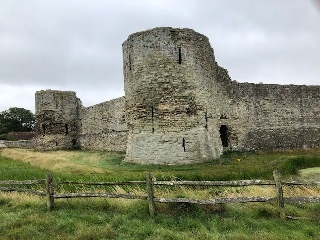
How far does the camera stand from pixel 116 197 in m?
10.1

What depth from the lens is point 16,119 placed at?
3209 inches

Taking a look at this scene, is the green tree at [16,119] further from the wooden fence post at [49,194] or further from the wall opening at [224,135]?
Answer: the wooden fence post at [49,194]

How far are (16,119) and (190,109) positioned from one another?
226 ft

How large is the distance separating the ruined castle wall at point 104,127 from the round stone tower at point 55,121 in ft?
3.43

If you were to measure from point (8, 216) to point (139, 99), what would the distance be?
1160 centimetres

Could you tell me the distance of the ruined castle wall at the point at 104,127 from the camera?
1109 inches

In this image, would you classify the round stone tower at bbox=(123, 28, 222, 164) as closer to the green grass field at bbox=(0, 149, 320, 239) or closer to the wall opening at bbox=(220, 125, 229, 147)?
the wall opening at bbox=(220, 125, 229, 147)

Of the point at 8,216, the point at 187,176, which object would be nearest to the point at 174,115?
the point at 187,176

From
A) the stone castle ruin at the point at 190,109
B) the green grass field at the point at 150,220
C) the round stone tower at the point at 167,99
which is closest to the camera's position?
the green grass field at the point at 150,220

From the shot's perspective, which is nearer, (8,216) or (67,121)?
(8,216)

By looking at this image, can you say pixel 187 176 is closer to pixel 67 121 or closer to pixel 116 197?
pixel 116 197

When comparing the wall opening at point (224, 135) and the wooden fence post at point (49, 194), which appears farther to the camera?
the wall opening at point (224, 135)

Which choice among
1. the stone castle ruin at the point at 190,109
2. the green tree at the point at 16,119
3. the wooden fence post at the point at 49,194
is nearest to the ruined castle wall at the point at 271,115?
the stone castle ruin at the point at 190,109

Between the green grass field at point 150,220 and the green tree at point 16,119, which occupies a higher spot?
the green tree at point 16,119
